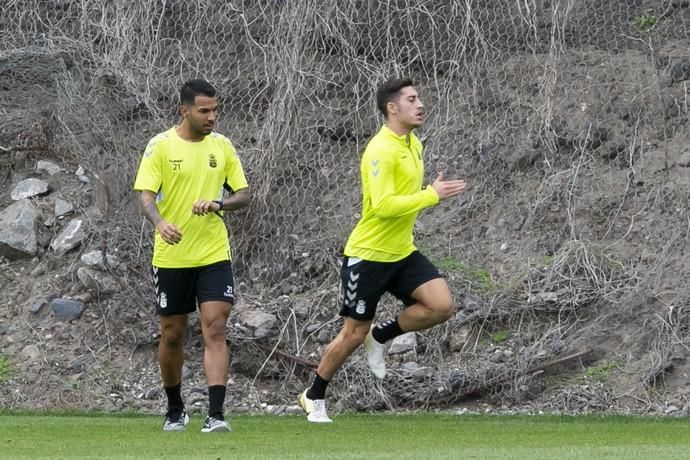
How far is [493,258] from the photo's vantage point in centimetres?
1318

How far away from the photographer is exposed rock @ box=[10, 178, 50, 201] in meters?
14.5

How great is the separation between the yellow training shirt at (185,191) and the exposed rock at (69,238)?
426 centimetres

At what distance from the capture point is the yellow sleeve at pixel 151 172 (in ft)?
31.6

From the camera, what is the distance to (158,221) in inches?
371

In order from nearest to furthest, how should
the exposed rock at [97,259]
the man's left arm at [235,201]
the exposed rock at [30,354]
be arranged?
the man's left arm at [235,201], the exposed rock at [30,354], the exposed rock at [97,259]

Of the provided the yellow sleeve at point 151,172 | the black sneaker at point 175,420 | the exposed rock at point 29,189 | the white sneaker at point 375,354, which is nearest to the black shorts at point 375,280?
the white sneaker at point 375,354

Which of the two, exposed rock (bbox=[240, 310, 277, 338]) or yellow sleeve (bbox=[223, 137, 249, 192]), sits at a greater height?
yellow sleeve (bbox=[223, 137, 249, 192])

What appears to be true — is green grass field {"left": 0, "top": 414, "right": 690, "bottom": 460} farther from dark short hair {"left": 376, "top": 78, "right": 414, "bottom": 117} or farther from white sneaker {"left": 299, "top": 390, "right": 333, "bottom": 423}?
dark short hair {"left": 376, "top": 78, "right": 414, "bottom": 117}

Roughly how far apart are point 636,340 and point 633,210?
5.15 feet

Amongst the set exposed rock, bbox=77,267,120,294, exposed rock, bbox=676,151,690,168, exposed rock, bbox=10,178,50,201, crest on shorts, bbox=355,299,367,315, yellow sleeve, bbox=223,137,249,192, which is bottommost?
exposed rock, bbox=77,267,120,294

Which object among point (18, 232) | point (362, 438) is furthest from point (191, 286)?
point (18, 232)

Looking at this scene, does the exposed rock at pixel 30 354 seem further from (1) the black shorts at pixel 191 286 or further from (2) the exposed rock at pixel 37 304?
(1) the black shorts at pixel 191 286

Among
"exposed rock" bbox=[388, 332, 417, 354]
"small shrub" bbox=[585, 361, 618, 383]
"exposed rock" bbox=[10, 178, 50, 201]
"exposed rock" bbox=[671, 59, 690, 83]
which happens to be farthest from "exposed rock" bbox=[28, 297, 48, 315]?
"exposed rock" bbox=[671, 59, 690, 83]

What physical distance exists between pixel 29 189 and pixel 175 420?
5.30 m
